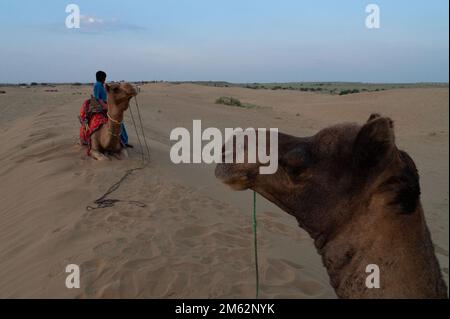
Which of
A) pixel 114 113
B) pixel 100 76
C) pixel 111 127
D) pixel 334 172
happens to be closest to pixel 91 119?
pixel 100 76

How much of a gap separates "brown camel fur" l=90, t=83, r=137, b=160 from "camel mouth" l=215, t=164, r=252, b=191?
5.60m

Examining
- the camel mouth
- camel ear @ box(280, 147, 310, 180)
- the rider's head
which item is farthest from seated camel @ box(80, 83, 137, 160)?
camel ear @ box(280, 147, 310, 180)

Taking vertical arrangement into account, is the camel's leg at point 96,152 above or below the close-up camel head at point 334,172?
below

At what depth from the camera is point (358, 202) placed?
1963mm

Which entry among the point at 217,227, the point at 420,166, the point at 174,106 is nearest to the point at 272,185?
the point at 217,227

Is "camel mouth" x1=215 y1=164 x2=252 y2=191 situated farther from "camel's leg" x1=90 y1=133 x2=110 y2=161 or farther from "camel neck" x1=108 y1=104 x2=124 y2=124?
"camel's leg" x1=90 y1=133 x2=110 y2=161

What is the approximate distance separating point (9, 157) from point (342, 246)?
379 inches

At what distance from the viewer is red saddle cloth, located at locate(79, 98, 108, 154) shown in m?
8.55

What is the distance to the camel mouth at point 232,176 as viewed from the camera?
7.13 feet

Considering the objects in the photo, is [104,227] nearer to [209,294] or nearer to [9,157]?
[209,294]

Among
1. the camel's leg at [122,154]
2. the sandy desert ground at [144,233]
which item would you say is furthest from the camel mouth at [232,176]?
the camel's leg at [122,154]

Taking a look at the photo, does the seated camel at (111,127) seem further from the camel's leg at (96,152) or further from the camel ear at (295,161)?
the camel ear at (295,161)

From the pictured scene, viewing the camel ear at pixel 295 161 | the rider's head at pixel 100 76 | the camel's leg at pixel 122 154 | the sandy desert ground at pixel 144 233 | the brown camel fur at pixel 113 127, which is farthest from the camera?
the rider's head at pixel 100 76

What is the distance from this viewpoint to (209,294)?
148 inches
